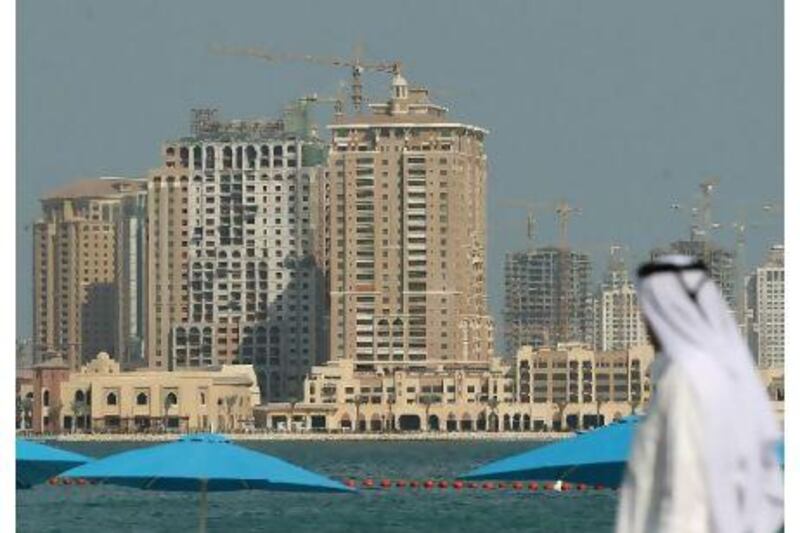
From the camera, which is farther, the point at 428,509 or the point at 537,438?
the point at 537,438

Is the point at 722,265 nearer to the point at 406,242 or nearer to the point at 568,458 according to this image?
the point at 406,242

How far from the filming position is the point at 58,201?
174m

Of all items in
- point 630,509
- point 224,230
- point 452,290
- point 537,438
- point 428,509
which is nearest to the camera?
point 630,509

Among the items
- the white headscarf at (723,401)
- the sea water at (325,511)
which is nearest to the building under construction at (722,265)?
the sea water at (325,511)

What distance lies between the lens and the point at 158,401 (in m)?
130

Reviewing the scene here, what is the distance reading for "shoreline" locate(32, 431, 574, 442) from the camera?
128 m

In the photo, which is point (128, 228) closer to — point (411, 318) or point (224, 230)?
point (224, 230)

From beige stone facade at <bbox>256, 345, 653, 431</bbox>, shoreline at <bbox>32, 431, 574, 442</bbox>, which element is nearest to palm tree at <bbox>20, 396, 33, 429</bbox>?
shoreline at <bbox>32, 431, 574, 442</bbox>

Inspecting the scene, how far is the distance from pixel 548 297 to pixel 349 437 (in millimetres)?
48411

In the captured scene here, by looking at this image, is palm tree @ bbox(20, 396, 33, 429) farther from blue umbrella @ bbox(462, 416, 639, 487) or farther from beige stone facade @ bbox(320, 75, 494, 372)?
blue umbrella @ bbox(462, 416, 639, 487)

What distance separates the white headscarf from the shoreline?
12245cm
